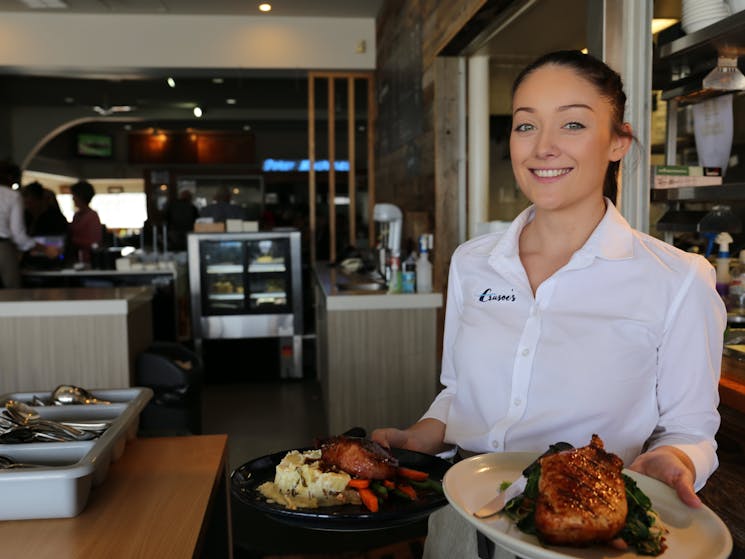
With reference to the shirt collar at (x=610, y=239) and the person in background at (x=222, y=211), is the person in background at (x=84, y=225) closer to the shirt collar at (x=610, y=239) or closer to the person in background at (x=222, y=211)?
the person in background at (x=222, y=211)

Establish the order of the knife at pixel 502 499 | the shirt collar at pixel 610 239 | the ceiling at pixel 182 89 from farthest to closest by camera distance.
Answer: the ceiling at pixel 182 89 < the shirt collar at pixel 610 239 < the knife at pixel 502 499

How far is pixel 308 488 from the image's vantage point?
4.05ft

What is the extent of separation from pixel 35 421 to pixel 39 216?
7.23 meters

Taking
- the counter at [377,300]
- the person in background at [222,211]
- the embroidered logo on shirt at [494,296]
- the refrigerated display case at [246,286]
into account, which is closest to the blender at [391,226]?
the counter at [377,300]

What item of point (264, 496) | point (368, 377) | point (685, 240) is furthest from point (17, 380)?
point (685, 240)

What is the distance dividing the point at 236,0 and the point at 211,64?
0.81 metres

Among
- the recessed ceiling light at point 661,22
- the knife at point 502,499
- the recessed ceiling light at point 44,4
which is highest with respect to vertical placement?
the recessed ceiling light at point 44,4

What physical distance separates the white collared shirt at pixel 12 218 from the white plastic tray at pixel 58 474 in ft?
17.9

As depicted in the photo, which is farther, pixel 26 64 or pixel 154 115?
pixel 154 115

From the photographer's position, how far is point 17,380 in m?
3.62

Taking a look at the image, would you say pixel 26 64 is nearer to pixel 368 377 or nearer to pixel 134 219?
pixel 368 377

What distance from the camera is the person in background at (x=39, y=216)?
7953 millimetres

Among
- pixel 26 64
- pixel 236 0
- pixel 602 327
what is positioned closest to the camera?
pixel 602 327

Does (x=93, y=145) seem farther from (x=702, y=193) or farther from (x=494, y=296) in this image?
(x=494, y=296)
